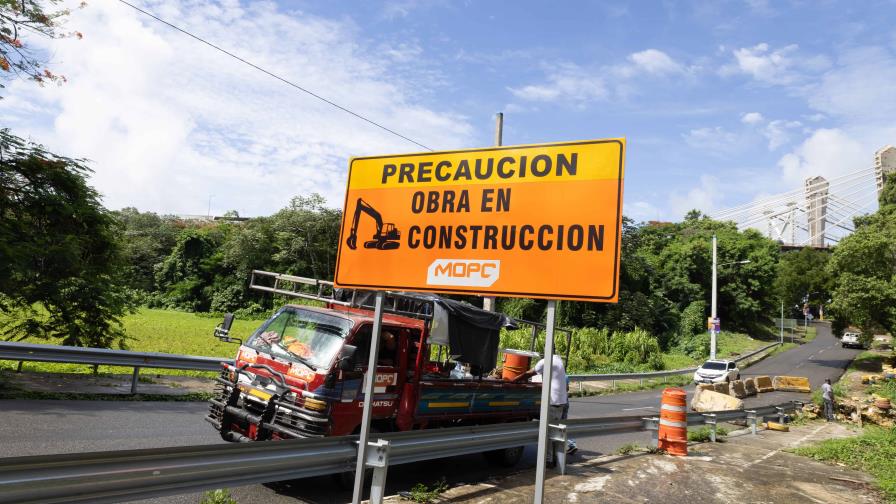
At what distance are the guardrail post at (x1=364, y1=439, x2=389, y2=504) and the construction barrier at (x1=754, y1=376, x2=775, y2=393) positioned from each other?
27849 mm

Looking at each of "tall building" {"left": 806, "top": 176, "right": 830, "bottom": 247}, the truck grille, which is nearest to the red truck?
the truck grille

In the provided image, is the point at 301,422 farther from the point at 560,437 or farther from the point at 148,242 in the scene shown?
the point at 148,242

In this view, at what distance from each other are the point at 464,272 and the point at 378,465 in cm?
242

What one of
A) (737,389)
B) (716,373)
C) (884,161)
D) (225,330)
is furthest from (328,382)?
(884,161)

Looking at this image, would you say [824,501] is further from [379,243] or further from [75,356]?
[75,356]

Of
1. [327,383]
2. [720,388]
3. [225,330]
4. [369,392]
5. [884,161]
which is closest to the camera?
[369,392]

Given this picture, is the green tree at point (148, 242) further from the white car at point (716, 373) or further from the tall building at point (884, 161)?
the tall building at point (884, 161)

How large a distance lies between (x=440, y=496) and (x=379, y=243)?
327 centimetres

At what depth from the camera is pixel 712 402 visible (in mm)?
18172

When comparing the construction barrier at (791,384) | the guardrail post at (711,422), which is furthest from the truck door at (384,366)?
the construction barrier at (791,384)

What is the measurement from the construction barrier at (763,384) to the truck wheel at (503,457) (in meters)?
24.2

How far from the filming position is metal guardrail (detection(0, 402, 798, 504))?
352 centimetres

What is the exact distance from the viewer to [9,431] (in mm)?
7305

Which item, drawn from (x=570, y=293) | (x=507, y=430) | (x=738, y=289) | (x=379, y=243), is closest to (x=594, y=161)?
(x=570, y=293)
